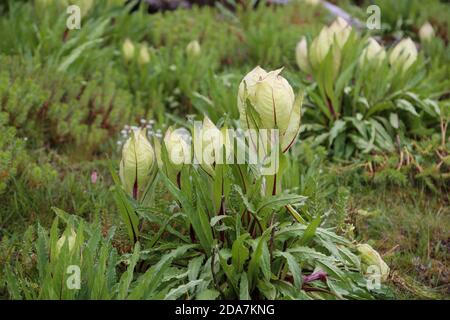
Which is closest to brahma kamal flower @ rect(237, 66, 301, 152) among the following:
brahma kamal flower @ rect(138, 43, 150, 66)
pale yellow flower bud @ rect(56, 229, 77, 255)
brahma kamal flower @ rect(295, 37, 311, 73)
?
pale yellow flower bud @ rect(56, 229, 77, 255)

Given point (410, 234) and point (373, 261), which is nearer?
point (373, 261)

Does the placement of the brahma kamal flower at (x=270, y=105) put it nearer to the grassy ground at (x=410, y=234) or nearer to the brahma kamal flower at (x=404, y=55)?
the grassy ground at (x=410, y=234)

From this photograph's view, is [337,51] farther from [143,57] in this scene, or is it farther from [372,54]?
[143,57]

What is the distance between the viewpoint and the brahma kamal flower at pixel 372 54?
4582 mm

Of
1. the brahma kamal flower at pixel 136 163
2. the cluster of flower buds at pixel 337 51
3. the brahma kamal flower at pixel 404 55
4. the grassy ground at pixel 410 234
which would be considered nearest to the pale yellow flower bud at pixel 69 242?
the brahma kamal flower at pixel 136 163

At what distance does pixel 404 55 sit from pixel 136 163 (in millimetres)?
2659

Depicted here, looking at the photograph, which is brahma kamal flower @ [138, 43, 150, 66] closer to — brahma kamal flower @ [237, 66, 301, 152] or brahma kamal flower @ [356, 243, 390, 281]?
brahma kamal flower @ [237, 66, 301, 152]

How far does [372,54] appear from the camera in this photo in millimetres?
4633

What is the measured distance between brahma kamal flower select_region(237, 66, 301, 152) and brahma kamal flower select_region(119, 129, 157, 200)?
17.9 inches

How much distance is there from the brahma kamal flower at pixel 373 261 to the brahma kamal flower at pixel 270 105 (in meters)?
0.59

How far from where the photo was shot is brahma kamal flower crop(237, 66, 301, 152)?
8.12ft

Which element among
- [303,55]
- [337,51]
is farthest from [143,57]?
[337,51]

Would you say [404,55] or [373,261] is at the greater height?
[404,55]

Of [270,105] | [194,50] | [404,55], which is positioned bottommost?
[270,105]
